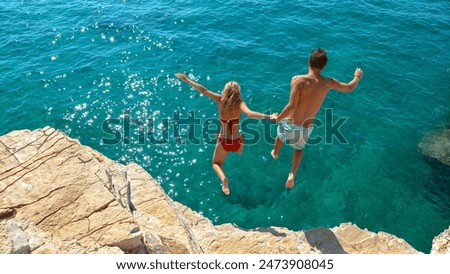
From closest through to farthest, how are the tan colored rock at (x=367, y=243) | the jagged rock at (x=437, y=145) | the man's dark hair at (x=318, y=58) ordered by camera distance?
the man's dark hair at (x=318, y=58), the tan colored rock at (x=367, y=243), the jagged rock at (x=437, y=145)

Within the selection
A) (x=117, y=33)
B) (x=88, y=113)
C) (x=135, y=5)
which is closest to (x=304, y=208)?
(x=88, y=113)

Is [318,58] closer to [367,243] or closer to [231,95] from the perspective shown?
[231,95]

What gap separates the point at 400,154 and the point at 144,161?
9.48m

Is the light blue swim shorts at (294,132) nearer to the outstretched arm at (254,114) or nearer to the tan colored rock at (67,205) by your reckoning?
the outstretched arm at (254,114)

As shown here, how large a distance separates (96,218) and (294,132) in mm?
4495

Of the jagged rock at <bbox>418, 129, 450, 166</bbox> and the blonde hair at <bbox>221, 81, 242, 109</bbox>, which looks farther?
the jagged rock at <bbox>418, 129, 450, 166</bbox>

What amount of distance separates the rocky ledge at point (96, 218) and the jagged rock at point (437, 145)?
497cm

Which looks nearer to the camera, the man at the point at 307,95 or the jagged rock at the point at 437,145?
the man at the point at 307,95

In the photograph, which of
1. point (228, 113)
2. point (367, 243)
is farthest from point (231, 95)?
point (367, 243)

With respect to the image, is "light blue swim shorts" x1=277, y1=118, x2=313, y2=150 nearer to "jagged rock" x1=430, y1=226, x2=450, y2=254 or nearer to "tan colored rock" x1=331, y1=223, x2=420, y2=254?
"tan colored rock" x1=331, y1=223, x2=420, y2=254

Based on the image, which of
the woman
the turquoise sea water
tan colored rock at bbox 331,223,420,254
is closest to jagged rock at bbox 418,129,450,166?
the turquoise sea water

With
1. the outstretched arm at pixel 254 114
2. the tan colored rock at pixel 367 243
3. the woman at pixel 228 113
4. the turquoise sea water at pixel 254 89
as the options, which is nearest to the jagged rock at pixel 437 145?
the turquoise sea water at pixel 254 89

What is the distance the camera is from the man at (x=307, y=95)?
700cm

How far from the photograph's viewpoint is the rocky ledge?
6.18 meters
